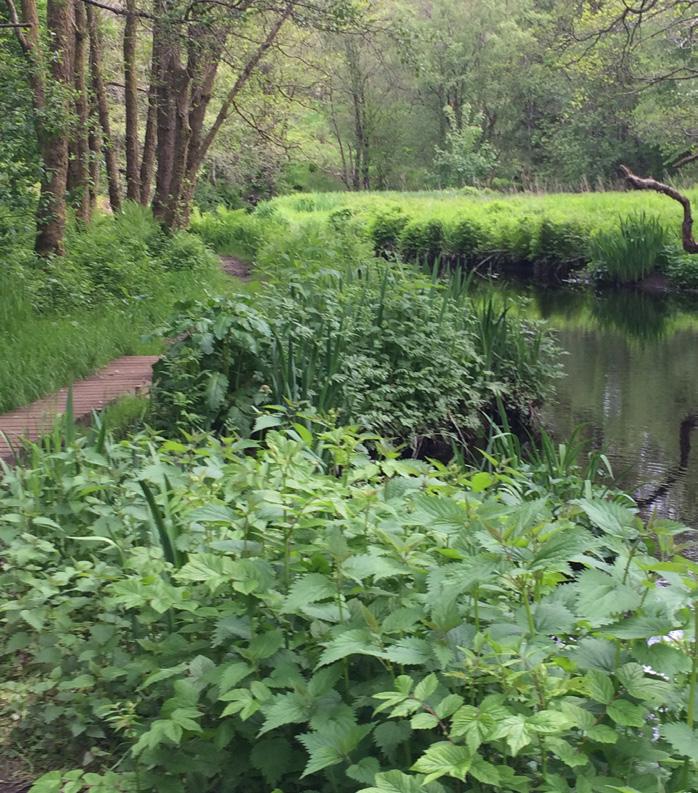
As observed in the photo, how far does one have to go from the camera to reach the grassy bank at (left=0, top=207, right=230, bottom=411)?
5.93 m

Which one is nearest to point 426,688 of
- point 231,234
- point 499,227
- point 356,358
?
point 356,358

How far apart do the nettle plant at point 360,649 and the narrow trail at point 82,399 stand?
179 cm

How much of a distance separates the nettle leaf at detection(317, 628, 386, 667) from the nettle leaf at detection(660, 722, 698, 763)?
0.56 m

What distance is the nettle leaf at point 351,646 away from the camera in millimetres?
1758

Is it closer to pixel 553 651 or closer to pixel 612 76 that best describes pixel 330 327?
pixel 553 651

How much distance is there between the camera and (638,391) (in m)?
9.61

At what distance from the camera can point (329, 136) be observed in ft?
188

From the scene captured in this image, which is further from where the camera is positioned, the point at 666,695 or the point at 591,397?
the point at 591,397

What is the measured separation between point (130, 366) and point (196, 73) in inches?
378

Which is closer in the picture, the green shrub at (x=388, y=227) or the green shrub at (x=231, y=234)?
the green shrub at (x=231, y=234)

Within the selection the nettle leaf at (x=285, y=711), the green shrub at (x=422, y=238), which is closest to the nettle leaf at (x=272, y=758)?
the nettle leaf at (x=285, y=711)

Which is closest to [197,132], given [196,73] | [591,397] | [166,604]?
[196,73]

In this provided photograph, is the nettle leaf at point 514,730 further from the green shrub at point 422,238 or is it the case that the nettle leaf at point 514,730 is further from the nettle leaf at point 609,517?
the green shrub at point 422,238

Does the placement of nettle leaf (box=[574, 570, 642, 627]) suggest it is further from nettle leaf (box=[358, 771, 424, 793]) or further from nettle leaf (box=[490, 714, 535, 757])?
nettle leaf (box=[358, 771, 424, 793])
